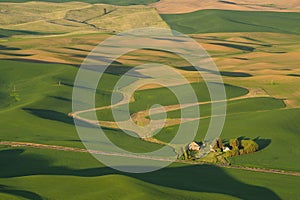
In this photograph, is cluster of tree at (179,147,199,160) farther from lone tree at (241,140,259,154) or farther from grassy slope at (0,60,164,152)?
lone tree at (241,140,259,154)

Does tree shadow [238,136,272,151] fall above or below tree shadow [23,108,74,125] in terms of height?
above

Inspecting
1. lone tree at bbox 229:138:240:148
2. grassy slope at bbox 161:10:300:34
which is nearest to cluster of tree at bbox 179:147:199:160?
lone tree at bbox 229:138:240:148

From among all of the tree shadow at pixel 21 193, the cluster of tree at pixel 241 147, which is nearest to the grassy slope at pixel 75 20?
the cluster of tree at pixel 241 147

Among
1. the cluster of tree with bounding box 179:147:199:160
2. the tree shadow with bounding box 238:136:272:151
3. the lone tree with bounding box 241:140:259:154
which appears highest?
the lone tree with bounding box 241:140:259:154

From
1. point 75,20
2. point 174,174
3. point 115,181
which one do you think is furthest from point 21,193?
point 75,20

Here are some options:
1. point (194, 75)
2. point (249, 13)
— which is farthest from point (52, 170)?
point (249, 13)

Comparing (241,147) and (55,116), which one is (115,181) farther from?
(55,116)
